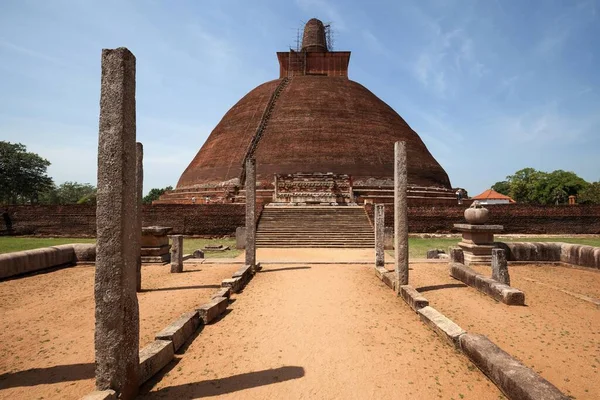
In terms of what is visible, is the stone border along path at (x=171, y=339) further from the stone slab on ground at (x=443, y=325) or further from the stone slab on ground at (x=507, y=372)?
the stone slab on ground at (x=507, y=372)

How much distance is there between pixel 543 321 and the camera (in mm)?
4383

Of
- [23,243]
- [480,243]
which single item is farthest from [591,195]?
[23,243]

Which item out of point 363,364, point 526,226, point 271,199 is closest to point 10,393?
point 363,364

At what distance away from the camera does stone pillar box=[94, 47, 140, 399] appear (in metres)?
2.52

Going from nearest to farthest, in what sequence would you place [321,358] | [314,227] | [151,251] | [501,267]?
[321,358] → [501,267] → [151,251] → [314,227]

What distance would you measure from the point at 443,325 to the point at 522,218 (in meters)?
14.7

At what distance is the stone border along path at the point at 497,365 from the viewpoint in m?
2.33

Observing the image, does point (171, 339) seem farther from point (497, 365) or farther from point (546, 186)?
point (546, 186)

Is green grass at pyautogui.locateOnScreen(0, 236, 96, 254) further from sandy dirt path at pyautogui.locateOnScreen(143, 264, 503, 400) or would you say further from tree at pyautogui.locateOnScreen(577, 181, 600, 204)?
tree at pyautogui.locateOnScreen(577, 181, 600, 204)

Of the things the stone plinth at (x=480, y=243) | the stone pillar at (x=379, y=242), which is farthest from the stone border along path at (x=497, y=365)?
the stone plinth at (x=480, y=243)

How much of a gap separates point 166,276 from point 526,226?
15819mm

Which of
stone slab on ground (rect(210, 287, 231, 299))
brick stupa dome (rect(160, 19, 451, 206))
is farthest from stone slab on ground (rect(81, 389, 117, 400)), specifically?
brick stupa dome (rect(160, 19, 451, 206))

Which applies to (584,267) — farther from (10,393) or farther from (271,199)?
(271,199)

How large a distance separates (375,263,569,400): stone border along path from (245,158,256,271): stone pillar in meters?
4.37
